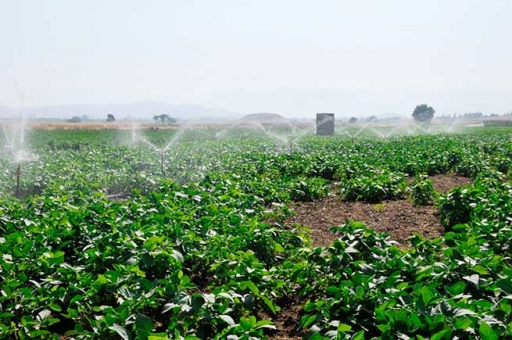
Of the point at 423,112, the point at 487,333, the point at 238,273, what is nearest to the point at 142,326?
the point at 238,273

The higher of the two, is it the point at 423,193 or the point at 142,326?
the point at 142,326

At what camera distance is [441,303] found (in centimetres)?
276

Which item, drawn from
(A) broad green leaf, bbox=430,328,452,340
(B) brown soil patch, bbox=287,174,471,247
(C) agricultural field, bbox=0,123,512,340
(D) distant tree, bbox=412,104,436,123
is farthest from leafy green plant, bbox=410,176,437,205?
(D) distant tree, bbox=412,104,436,123

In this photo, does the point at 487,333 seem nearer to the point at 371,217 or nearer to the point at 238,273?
the point at 238,273

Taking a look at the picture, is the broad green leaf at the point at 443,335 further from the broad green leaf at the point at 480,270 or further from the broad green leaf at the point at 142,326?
the broad green leaf at the point at 142,326

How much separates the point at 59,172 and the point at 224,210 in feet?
21.5

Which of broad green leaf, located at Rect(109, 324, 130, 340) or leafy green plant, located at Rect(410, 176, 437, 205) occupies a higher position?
broad green leaf, located at Rect(109, 324, 130, 340)

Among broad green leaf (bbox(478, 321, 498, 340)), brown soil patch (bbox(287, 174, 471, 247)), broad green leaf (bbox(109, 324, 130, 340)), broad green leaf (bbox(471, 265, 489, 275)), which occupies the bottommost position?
brown soil patch (bbox(287, 174, 471, 247))

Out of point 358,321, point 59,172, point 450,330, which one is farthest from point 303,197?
point 450,330

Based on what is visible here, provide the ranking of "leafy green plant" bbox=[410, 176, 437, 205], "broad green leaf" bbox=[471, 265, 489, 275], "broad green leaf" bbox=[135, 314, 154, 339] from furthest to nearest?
"leafy green plant" bbox=[410, 176, 437, 205]
"broad green leaf" bbox=[471, 265, 489, 275]
"broad green leaf" bbox=[135, 314, 154, 339]

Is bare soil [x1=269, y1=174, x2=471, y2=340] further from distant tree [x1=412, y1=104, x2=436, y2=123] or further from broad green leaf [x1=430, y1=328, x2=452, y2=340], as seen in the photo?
distant tree [x1=412, y1=104, x2=436, y2=123]

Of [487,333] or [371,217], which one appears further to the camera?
[371,217]

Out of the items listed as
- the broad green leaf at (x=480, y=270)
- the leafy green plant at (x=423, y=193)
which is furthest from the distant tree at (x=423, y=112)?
the broad green leaf at (x=480, y=270)

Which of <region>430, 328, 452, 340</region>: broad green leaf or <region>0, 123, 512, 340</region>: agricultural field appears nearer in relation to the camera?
<region>430, 328, 452, 340</region>: broad green leaf
